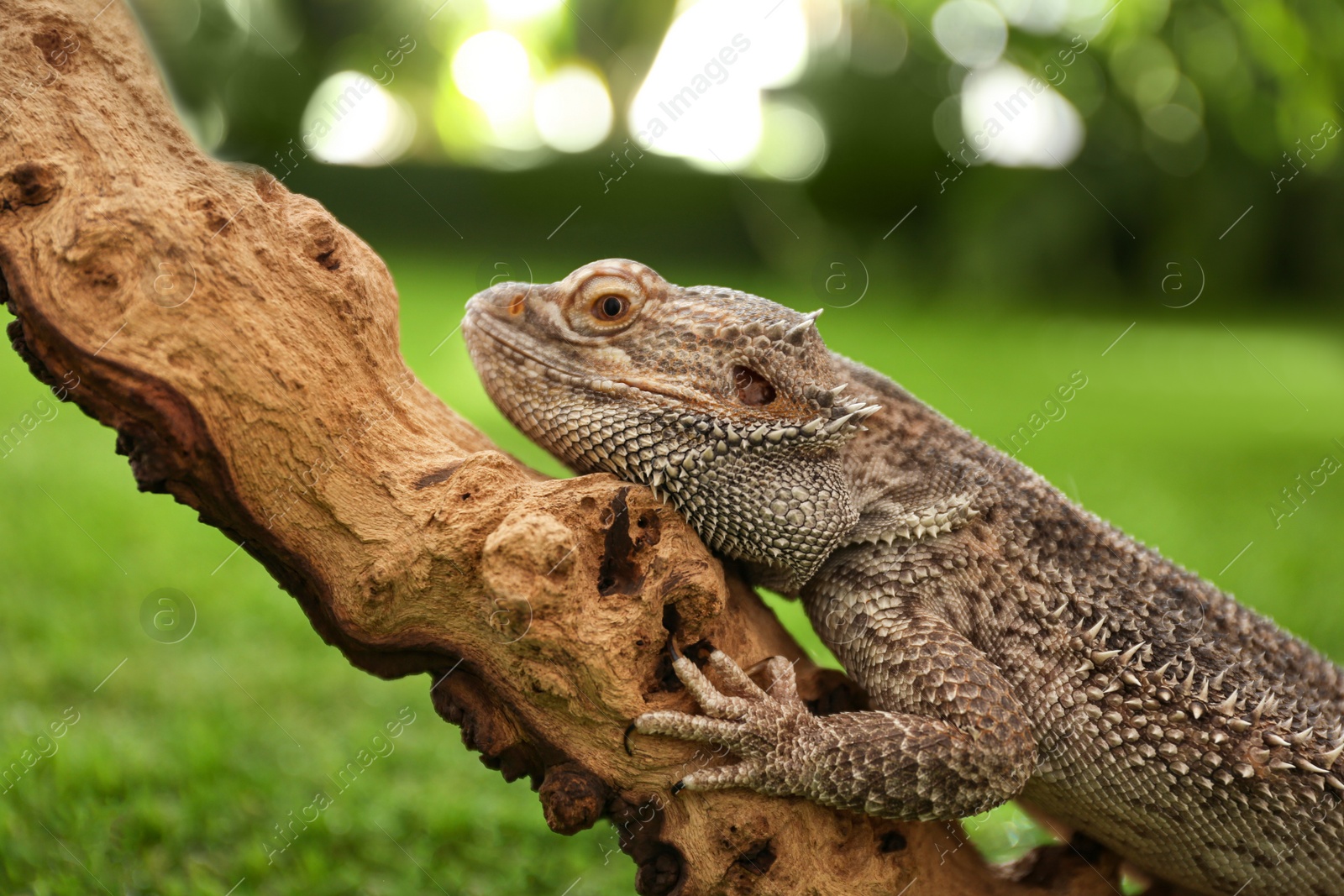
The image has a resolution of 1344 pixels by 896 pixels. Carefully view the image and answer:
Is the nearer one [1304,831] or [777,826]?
[777,826]

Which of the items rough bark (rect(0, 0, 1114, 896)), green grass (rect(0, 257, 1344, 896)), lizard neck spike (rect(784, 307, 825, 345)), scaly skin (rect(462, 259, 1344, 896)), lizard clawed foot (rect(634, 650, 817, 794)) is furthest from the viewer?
green grass (rect(0, 257, 1344, 896))

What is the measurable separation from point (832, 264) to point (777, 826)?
16.6 metres

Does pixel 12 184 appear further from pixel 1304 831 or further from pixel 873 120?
pixel 873 120

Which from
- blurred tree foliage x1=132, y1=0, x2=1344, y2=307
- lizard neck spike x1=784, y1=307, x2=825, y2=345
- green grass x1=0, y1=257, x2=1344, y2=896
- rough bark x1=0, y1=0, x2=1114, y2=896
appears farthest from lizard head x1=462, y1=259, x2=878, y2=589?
blurred tree foliage x1=132, y1=0, x2=1344, y2=307

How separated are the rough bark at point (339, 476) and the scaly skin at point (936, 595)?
27 cm

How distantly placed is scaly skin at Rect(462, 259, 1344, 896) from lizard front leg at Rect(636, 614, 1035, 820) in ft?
A: 0.03

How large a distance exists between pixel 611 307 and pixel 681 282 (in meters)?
13.4

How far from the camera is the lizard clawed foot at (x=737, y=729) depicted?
114 inches

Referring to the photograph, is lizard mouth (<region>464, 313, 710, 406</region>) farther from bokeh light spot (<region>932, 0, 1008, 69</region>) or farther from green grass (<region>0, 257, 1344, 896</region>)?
bokeh light spot (<region>932, 0, 1008, 69</region>)

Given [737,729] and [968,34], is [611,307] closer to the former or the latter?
[737,729]

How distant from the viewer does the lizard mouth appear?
125 inches

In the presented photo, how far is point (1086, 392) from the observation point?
1346 cm

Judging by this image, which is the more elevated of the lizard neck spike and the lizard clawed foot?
the lizard neck spike

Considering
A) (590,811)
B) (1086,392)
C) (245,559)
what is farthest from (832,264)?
(590,811)
